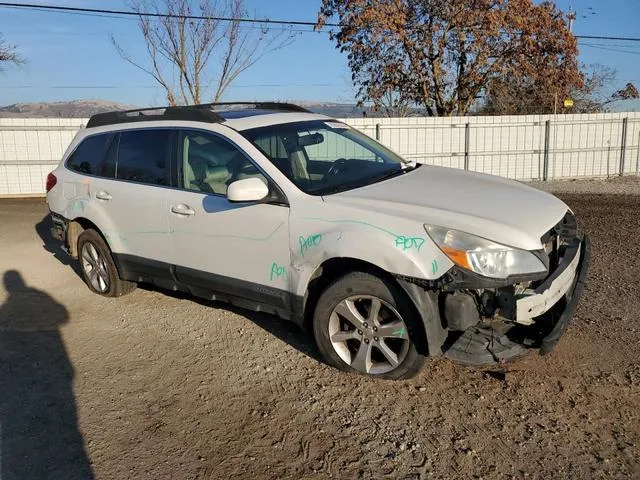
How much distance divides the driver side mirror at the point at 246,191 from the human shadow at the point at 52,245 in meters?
3.74

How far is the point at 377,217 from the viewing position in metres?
3.59

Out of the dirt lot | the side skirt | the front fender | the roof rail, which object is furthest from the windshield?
the dirt lot

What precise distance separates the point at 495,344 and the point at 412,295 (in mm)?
627

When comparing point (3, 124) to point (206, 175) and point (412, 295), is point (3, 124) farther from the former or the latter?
point (412, 295)

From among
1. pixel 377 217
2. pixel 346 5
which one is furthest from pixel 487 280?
pixel 346 5

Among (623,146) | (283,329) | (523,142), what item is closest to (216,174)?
(283,329)

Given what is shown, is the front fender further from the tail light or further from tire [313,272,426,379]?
the tail light

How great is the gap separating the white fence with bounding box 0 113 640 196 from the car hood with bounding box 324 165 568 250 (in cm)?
1040

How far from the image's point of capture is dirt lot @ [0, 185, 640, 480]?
306cm

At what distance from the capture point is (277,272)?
4121 millimetres

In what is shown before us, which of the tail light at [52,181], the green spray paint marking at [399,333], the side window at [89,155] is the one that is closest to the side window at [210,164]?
the side window at [89,155]

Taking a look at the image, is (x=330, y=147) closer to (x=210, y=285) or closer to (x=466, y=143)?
(x=210, y=285)

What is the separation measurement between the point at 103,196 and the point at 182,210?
127 centimetres

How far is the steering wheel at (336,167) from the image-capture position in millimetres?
4402
